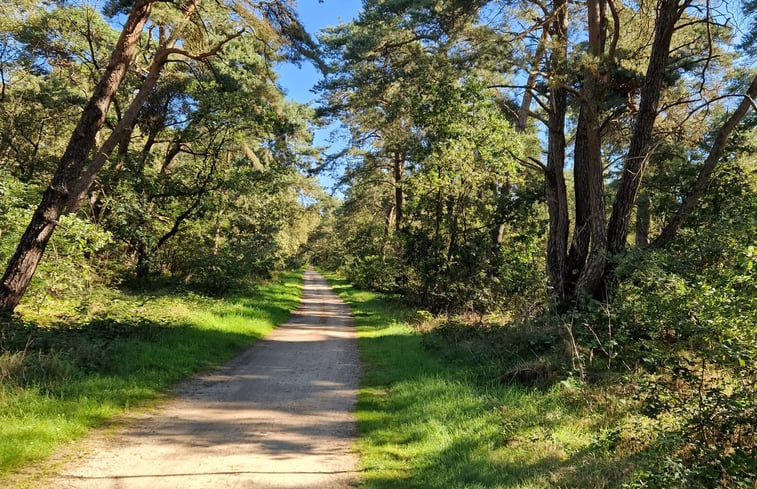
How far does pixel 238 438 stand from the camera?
17.3 feet

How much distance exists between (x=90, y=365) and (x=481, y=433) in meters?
5.62

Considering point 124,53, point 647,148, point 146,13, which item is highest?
point 146,13

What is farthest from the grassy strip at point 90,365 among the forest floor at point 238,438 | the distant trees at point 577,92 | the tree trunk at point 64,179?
the distant trees at point 577,92

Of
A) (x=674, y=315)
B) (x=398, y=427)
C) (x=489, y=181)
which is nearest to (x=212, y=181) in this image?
(x=489, y=181)

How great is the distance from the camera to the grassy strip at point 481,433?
4262mm

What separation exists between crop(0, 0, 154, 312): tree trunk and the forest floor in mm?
4114

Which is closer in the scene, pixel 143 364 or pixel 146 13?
pixel 143 364

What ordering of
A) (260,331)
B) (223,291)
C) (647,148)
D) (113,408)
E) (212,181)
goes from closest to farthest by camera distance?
(113,408)
(647,148)
(260,331)
(212,181)
(223,291)

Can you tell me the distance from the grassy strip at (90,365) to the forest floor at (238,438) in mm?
385

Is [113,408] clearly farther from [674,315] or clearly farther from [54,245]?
[674,315]

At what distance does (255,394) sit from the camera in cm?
712

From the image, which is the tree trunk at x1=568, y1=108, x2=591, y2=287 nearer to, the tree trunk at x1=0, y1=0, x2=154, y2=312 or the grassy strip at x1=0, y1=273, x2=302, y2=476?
the grassy strip at x1=0, y1=273, x2=302, y2=476

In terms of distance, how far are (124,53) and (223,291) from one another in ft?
36.6

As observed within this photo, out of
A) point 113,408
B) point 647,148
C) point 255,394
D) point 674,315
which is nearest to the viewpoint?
point 674,315
